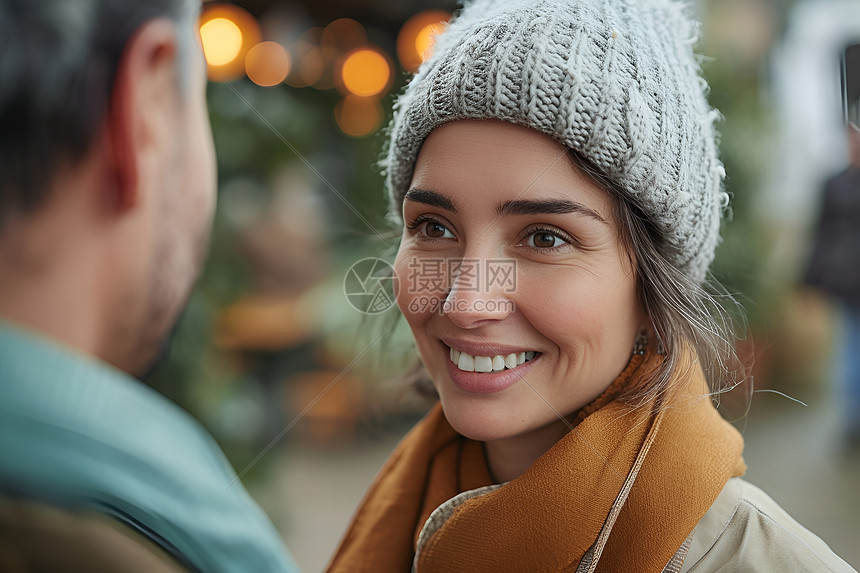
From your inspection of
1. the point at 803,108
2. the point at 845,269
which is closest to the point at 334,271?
Answer: the point at 845,269

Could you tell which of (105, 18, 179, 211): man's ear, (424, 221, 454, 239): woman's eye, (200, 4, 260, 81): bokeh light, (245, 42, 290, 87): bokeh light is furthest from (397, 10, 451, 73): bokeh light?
(105, 18, 179, 211): man's ear

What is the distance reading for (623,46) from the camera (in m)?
0.83

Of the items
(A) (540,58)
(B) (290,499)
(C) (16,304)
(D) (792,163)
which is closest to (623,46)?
(A) (540,58)

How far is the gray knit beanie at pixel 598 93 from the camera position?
2.62 ft

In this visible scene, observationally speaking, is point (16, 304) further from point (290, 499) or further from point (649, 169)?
point (290, 499)

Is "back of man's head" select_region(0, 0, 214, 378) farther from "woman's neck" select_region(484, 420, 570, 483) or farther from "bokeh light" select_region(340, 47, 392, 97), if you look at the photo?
"bokeh light" select_region(340, 47, 392, 97)

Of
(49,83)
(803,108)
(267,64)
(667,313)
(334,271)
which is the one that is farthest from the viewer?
(803,108)

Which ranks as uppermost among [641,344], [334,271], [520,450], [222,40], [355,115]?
[355,115]

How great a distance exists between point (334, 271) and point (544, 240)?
7.86 ft

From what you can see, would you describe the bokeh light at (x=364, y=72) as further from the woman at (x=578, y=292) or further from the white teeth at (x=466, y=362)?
the white teeth at (x=466, y=362)

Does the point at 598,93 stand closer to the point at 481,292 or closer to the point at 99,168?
the point at 481,292

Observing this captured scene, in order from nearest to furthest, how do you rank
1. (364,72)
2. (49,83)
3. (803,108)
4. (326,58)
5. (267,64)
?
(49,83) → (267,64) → (364,72) → (326,58) → (803,108)

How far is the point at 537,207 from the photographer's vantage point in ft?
2.67

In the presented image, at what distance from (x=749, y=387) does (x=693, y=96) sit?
0.45m
